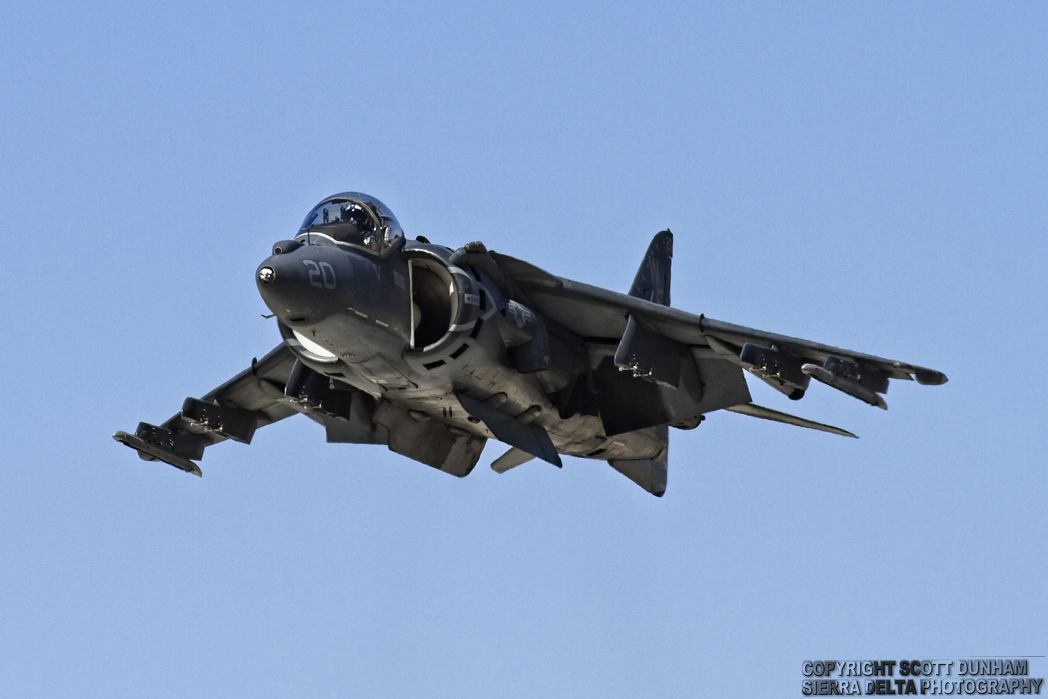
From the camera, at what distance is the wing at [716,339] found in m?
27.2

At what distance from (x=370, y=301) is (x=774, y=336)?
5868 millimetres

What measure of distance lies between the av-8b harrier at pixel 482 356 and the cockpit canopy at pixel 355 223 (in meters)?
0.02

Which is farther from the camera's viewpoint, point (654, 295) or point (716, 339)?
point (654, 295)

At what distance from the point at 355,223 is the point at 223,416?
733 centimetres

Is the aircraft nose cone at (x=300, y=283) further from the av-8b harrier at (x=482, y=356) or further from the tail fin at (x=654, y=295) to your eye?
the tail fin at (x=654, y=295)

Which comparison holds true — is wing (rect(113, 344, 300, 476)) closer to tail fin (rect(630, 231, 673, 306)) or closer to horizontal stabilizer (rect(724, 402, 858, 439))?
tail fin (rect(630, 231, 673, 306))

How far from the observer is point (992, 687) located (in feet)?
93.6

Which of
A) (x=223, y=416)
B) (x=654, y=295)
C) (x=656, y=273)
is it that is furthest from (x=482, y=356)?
(x=656, y=273)

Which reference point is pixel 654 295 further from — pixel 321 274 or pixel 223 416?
pixel 321 274

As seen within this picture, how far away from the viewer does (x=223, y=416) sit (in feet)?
107

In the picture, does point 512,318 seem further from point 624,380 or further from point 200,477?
point 200,477

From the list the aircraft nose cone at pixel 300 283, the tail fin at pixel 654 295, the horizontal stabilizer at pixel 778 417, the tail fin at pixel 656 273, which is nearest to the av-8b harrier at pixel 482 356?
the aircraft nose cone at pixel 300 283

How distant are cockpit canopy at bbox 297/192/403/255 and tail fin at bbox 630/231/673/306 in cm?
787

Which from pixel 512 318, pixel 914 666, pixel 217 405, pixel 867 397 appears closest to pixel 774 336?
pixel 867 397
